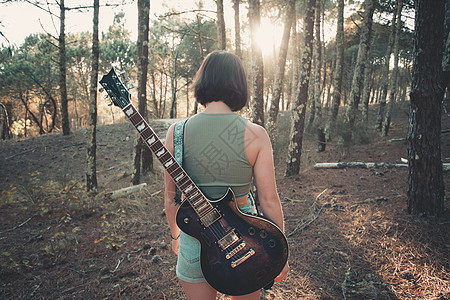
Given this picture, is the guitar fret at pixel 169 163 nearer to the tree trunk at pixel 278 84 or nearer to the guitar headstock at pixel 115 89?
the guitar headstock at pixel 115 89

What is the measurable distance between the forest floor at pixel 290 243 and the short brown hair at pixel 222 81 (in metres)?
2.34

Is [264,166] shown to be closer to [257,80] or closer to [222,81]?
[222,81]

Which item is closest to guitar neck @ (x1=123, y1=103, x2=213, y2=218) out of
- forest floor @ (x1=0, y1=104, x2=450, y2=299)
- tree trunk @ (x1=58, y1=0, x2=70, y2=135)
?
forest floor @ (x1=0, y1=104, x2=450, y2=299)

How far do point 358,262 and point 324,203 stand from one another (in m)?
1.91

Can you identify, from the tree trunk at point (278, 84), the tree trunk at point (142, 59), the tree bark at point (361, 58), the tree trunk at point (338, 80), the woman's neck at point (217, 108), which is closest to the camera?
the woman's neck at point (217, 108)

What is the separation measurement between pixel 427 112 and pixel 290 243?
8.93ft

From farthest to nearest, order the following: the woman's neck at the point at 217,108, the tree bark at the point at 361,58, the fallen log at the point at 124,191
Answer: the tree bark at the point at 361,58 < the fallen log at the point at 124,191 < the woman's neck at the point at 217,108

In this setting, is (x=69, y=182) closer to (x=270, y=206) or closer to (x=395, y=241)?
(x=270, y=206)

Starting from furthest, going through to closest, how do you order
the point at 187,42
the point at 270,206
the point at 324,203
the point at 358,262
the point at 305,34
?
the point at 187,42 → the point at 305,34 → the point at 324,203 → the point at 358,262 → the point at 270,206

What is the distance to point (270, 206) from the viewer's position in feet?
4.62

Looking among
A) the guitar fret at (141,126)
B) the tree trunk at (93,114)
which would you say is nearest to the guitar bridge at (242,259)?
the guitar fret at (141,126)

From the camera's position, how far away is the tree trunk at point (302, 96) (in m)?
6.26

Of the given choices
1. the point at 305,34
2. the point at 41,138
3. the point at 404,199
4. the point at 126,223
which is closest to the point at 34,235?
the point at 126,223

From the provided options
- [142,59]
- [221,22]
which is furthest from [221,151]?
[221,22]
